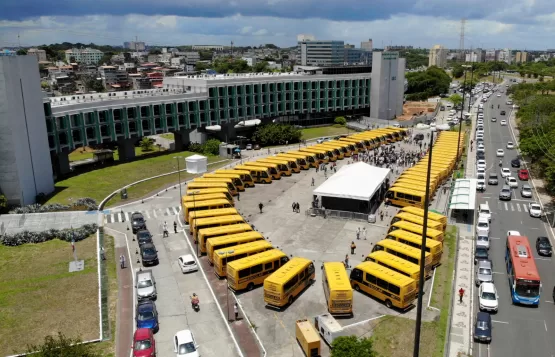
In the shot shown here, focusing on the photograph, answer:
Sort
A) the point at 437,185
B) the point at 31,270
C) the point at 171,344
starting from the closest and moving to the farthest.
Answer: the point at 171,344 → the point at 31,270 → the point at 437,185

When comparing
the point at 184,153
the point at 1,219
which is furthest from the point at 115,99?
the point at 1,219

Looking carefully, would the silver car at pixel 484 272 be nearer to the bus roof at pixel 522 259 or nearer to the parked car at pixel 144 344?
the bus roof at pixel 522 259

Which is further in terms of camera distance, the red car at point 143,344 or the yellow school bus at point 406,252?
the yellow school bus at point 406,252

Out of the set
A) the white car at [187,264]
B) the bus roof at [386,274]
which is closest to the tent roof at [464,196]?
the bus roof at [386,274]

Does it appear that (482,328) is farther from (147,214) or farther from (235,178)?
(147,214)

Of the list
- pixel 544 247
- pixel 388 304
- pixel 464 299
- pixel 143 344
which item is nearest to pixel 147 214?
pixel 143 344

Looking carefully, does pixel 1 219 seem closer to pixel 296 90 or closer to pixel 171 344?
pixel 171 344
